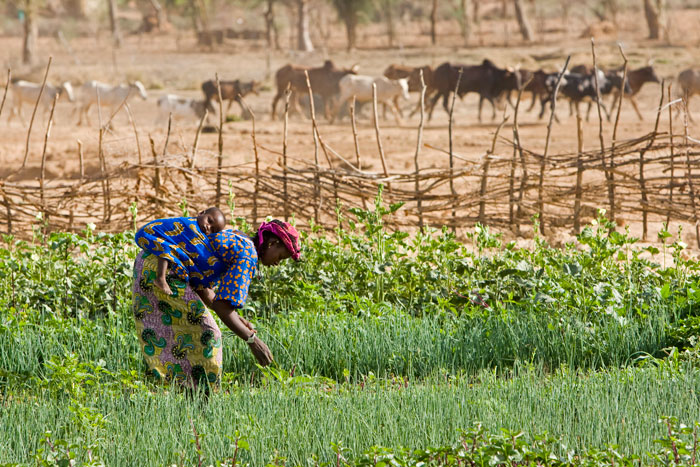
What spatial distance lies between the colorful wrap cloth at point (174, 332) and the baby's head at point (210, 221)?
257mm

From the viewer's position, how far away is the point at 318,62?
26.5 m

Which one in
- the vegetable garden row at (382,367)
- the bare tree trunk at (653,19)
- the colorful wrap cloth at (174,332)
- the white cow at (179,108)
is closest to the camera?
the vegetable garden row at (382,367)

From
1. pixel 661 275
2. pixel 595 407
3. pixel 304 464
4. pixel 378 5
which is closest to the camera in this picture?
pixel 304 464

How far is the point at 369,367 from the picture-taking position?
4.73m

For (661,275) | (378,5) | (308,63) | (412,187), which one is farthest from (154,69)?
(661,275)

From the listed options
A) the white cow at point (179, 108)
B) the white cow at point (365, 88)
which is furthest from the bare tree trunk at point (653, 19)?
the white cow at point (179, 108)

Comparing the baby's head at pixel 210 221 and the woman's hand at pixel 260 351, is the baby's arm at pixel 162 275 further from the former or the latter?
the woman's hand at pixel 260 351

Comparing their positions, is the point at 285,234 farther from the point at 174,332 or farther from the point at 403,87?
the point at 403,87

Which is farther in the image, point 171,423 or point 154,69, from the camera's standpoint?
point 154,69

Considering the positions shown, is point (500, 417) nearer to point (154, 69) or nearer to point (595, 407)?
point (595, 407)

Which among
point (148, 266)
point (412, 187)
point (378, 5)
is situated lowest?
point (412, 187)

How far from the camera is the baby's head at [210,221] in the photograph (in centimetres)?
381

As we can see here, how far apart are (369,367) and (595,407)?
1.37 meters

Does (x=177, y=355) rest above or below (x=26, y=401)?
above
